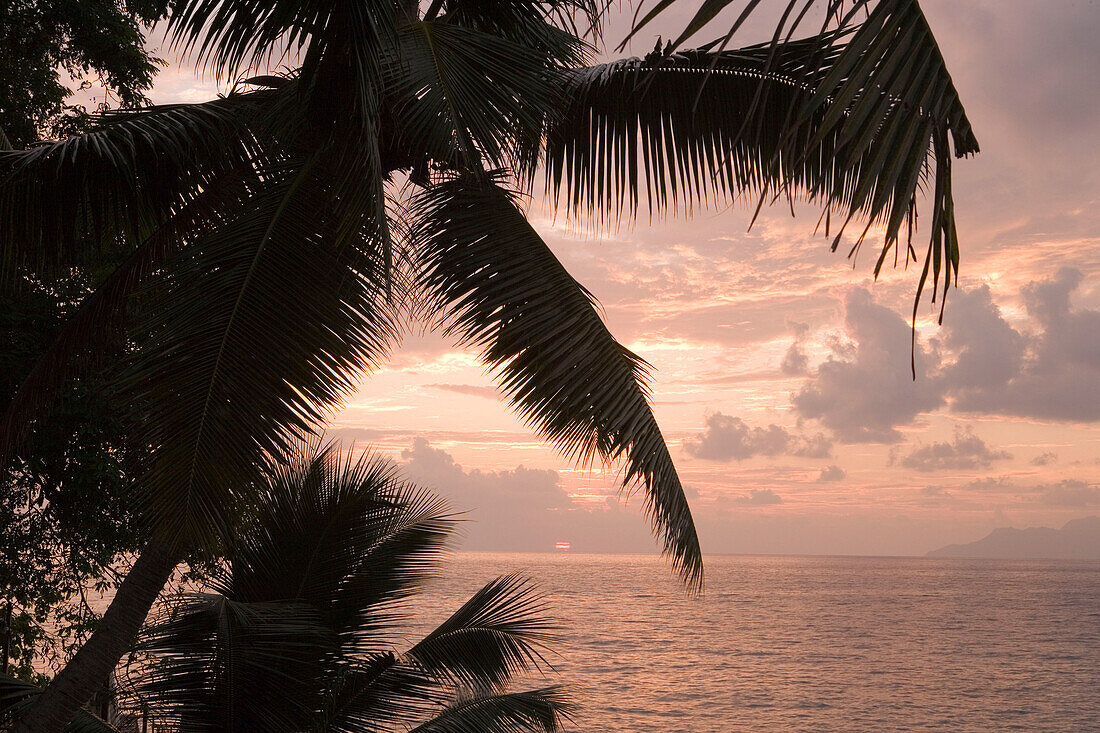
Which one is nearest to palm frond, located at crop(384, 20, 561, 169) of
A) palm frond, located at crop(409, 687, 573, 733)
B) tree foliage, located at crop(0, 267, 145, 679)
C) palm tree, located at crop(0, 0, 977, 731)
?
palm tree, located at crop(0, 0, 977, 731)

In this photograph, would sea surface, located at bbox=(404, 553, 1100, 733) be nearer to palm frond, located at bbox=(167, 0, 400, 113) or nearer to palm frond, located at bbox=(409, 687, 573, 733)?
palm frond, located at bbox=(409, 687, 573, 733)

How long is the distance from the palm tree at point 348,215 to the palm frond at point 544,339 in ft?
0.05

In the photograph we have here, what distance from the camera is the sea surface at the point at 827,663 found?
3216 cm

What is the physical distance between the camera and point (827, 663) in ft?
153

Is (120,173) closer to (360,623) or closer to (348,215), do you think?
(348,215)

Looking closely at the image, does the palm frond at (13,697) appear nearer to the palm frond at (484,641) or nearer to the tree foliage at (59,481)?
the tree foliage at (59,481)

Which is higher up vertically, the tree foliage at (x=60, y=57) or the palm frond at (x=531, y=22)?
the tree foliage at (x=60, y=57)

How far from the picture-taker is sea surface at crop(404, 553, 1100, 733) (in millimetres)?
32156

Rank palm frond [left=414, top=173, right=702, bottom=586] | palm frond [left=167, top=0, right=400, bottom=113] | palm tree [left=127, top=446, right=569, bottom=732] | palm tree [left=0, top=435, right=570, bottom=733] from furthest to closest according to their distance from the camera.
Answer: palm tree [left=127, top=446, right=569, bottom=732] → palm tree [left=0, top=435, right=570, bottom=733] → palm frond [left=414, top=173, right=702, bottom=586] → palm frond [left=167, top=0, right=400, bottom=113]

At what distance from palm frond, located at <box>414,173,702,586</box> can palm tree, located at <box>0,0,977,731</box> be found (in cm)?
1

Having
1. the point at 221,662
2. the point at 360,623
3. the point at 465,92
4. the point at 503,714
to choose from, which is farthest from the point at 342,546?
the point at 465,92

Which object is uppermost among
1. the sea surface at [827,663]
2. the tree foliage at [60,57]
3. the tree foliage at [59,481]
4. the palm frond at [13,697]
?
the tree foliage at [60,57]

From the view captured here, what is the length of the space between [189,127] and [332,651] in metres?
4.15

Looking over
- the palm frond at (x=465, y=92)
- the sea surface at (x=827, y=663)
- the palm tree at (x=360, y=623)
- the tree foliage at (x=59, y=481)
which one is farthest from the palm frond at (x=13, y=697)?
the palm frond at (x=465, y=92)
